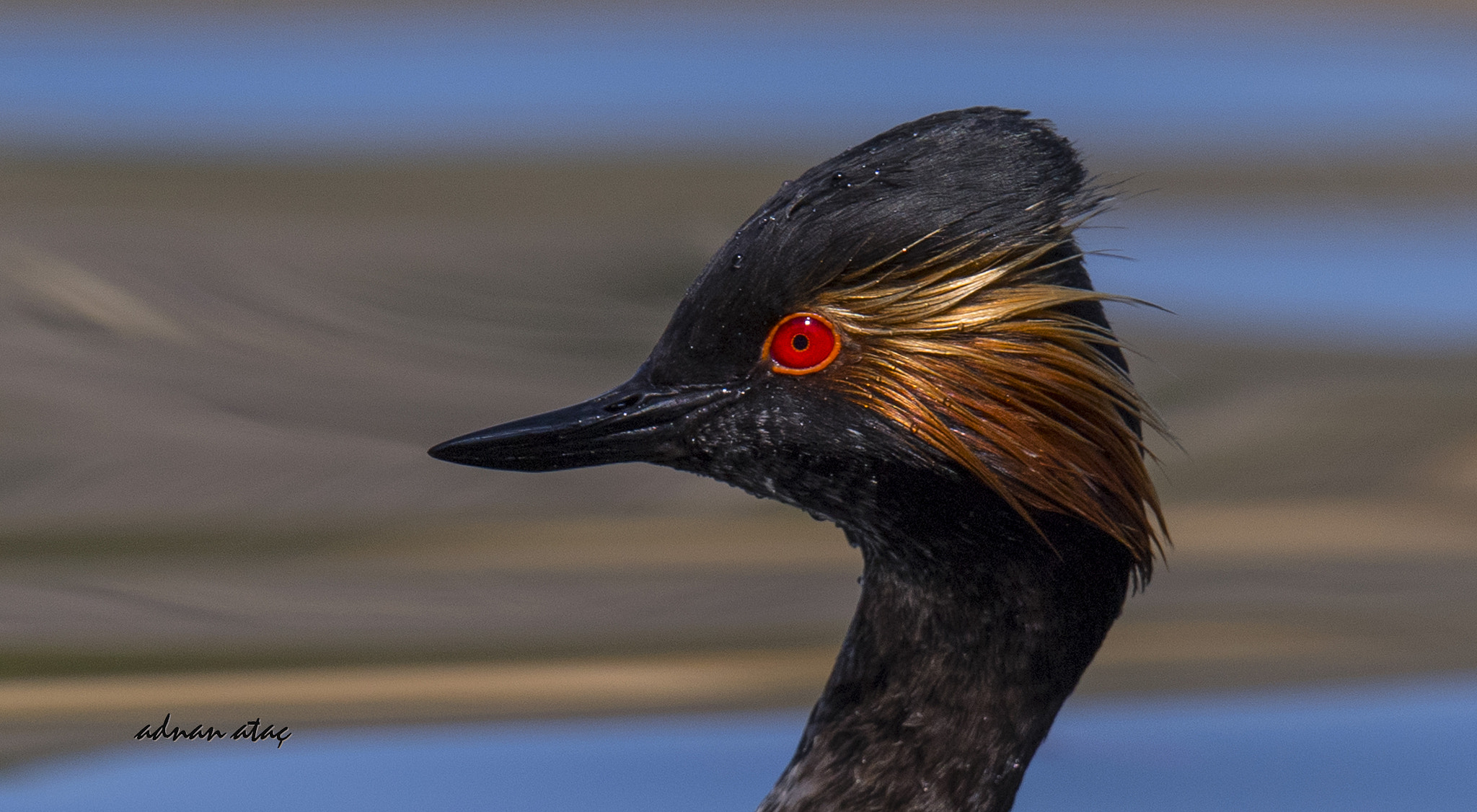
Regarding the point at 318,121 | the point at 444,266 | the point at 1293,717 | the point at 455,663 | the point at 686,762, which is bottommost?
the point at 1293,717

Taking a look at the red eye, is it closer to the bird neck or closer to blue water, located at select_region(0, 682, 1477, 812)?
the bird neck

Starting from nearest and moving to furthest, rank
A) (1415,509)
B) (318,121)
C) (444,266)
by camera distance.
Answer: (1415,509) → (444,266) → (318,121)

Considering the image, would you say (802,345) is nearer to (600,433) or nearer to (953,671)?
(600,433)

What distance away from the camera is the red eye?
344 cm

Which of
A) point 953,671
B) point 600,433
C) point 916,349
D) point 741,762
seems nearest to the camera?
point 916,349

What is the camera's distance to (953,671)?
12.4 feet

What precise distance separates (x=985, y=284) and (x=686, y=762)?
6.90 feet

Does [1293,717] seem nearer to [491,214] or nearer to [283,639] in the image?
[283,639]

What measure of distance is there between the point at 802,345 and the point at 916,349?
19 cm

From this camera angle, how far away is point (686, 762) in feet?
16.8

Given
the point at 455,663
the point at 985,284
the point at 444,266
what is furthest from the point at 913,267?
the point at 444,266
